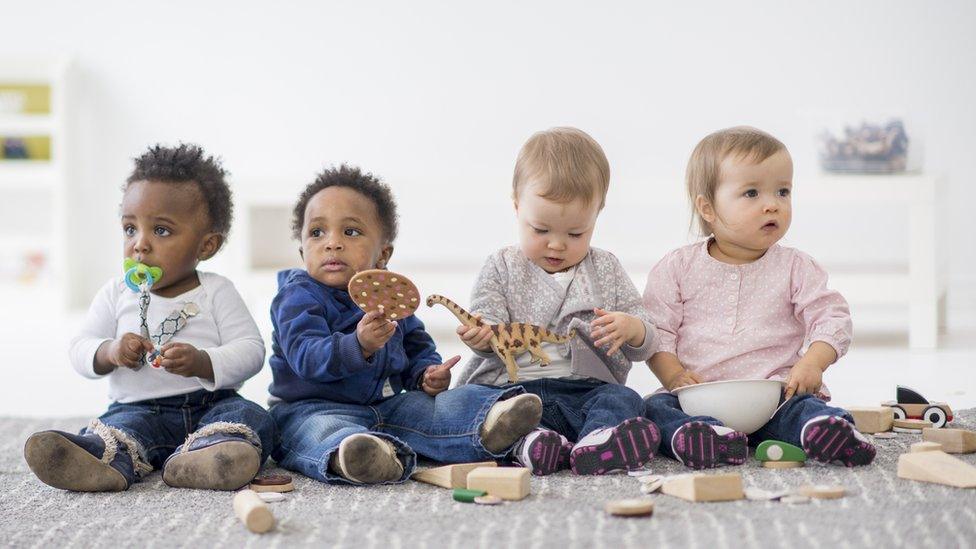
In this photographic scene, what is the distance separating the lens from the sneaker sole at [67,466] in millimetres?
1206

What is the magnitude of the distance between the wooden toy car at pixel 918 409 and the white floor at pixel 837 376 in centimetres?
21

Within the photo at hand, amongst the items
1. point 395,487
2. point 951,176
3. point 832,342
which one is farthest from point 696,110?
point 395,487

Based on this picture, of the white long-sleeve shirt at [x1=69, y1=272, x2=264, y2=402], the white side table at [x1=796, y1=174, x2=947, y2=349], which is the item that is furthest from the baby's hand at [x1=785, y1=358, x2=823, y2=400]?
the white side table at [x1=796, y1=174, x2=947, y2=349]

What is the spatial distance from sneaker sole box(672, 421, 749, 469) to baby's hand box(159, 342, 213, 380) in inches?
23.5

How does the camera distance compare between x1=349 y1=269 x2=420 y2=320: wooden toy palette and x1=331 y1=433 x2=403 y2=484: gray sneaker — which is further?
x1=349 y1=269 x2=420 y2=320: wooden toy palette

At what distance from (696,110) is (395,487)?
121 inches

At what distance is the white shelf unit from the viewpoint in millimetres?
4137

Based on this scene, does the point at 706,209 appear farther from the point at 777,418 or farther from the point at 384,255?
the point at 384,255

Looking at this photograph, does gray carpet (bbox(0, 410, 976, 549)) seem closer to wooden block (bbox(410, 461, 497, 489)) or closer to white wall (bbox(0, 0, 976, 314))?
wooden block (bbox(410, 461, 497, 489))

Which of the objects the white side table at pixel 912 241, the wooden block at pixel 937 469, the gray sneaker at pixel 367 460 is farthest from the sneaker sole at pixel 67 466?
the white side table at pixel 912 241

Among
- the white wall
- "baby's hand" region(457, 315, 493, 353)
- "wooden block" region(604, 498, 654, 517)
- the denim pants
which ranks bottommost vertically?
"wooden block" region(604, 498, 654, 517)

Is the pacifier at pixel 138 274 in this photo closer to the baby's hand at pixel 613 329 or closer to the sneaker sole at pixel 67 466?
the sneaker sole at pixel 67 466

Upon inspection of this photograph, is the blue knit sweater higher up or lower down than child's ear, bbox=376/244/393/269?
lower down

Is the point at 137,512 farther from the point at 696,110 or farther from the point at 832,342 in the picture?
the point at 696,110
